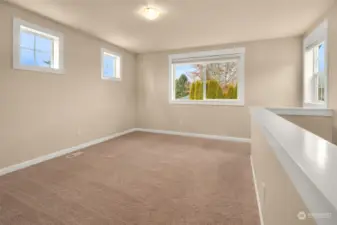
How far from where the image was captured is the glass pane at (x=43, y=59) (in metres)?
3.38

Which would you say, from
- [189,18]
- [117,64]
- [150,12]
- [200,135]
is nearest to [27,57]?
[150,12]

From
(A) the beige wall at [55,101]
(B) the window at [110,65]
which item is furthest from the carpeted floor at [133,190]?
(B) the window at [110,65]

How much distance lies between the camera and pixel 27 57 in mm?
3209

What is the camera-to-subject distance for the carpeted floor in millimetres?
1816

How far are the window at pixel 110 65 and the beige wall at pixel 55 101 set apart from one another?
14 centimetres

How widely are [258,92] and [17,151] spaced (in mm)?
4844

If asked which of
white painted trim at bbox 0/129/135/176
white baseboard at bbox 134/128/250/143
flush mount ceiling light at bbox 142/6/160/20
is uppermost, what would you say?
flush mount ceiling light at bbox 142/6/160/20

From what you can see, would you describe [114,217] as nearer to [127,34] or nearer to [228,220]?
[228,220]

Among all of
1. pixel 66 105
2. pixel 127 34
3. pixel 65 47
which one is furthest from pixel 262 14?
pixel 66 105

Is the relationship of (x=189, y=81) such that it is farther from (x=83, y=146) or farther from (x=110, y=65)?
(x=83, y=146)

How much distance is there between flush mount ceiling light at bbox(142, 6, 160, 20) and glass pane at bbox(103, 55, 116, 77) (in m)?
2.11

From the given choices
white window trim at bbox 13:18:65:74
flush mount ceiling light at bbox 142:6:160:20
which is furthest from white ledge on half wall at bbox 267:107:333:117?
white window trim at bbox 13:18:65:74

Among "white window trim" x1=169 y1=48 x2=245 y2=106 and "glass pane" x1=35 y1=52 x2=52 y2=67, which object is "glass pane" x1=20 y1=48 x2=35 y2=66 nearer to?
"glass pane" x1=35 y1=52 x2=52 y2=67

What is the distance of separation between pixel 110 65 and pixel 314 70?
460 cm
